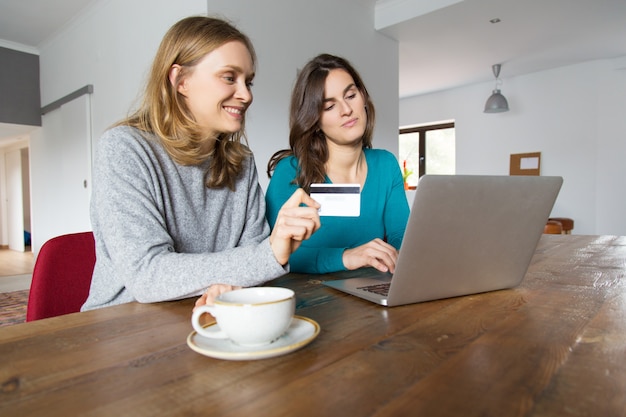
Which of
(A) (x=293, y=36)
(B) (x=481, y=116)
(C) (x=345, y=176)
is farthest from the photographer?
(B) (x=481, y=116)

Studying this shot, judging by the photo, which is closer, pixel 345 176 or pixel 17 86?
pixel 345 176

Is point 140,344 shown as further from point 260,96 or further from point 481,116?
point 481,116

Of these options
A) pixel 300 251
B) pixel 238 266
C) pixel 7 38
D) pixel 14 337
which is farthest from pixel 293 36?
pixel 7 38

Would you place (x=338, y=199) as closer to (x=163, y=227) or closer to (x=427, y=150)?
(x=163, y=227)

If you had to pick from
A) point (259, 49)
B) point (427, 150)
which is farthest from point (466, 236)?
point (427, 150)

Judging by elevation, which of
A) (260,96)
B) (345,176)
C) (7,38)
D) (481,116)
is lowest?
(345,176)

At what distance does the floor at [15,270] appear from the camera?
4.35 meters

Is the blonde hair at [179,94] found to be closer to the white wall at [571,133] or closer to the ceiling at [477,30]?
the ceiling at [477,30]

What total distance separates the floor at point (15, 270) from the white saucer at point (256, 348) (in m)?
4.56

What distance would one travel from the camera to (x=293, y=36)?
10.4 feet

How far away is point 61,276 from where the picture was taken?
1.00 m

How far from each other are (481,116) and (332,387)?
6.30m

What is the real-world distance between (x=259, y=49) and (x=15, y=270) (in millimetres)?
4528

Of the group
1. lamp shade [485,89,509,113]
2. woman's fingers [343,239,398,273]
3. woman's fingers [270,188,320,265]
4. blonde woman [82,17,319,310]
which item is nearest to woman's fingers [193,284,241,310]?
blonde woman [82,17,319,310]
